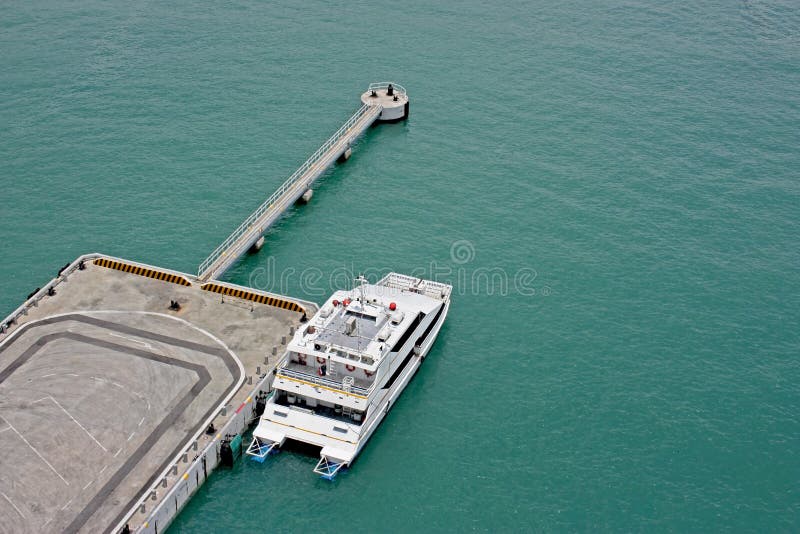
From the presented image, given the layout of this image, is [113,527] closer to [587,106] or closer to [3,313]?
[3,313]

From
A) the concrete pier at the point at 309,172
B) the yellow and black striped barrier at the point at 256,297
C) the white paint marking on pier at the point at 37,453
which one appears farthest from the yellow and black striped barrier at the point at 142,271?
the white paint marking on pier at the point at 37,453

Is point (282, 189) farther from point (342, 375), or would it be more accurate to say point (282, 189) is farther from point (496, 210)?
point (342, 375)

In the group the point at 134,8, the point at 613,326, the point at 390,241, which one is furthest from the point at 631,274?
the point at 134,8

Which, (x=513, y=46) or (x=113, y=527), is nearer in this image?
(x=113, y=527)

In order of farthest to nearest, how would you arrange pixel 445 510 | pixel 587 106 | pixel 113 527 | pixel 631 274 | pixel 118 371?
pixel 587 106, pixel 631 274, pixel 118 371, pixel 445 510, pixel 113 527

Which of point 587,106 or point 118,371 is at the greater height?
point 587,106

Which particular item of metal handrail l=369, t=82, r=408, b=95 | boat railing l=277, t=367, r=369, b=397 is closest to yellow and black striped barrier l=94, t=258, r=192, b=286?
boat railing l=277, t=367, r=369, b=397

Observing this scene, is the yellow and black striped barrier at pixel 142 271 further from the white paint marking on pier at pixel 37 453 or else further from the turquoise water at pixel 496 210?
the white paint marking on pier at pixel 37 453
